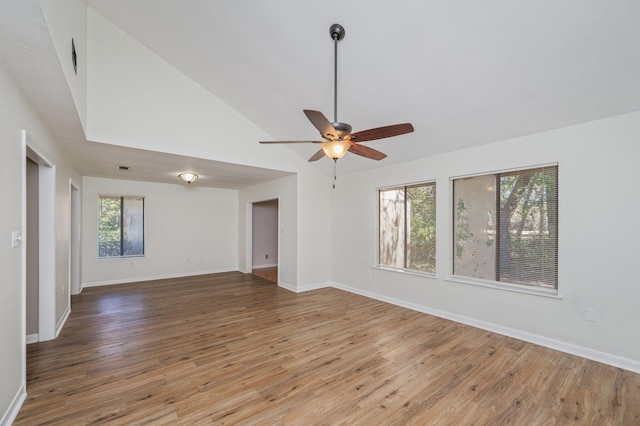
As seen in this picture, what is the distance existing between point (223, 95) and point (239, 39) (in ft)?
4.22

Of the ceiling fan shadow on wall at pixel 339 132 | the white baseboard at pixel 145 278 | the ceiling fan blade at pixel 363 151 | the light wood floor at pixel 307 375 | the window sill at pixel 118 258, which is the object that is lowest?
the white baseboard at pixel 145 278

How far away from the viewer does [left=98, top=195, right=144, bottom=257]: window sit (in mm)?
6160

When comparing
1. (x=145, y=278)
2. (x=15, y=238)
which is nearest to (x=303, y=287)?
(x=145, y=278)

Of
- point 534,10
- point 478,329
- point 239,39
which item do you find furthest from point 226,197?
point 534,10

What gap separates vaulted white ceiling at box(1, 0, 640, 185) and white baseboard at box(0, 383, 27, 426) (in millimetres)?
3803

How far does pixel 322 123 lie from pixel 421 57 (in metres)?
1.32

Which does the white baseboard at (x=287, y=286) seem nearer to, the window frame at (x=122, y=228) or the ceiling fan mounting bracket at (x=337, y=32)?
the window frame at (x=122, y=228)

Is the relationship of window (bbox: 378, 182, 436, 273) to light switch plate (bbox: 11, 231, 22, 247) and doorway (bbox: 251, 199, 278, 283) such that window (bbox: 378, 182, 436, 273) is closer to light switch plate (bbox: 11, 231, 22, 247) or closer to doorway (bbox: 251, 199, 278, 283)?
doorway (bbox: 251, 199, 278, 283)

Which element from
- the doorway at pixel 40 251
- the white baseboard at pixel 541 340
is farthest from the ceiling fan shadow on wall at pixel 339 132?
the doorway at pixel 40 251

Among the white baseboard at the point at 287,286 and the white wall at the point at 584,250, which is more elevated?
the white wall at the point at 584,250

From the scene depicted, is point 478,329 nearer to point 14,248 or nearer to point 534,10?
point 534,10

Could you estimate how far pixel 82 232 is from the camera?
5.78 metres

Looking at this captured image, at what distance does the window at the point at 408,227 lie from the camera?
4.44 m

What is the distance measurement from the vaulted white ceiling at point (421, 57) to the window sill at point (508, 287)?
1882mm
